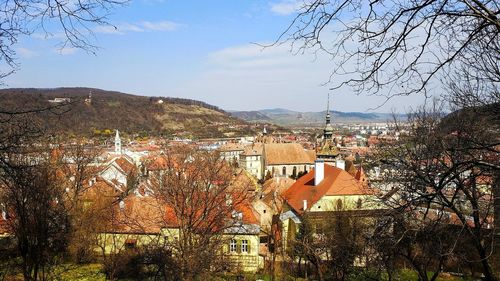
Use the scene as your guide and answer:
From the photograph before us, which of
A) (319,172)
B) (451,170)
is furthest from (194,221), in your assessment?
(319,172)

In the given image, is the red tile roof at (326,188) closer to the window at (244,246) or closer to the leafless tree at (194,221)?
the window at (244,246)

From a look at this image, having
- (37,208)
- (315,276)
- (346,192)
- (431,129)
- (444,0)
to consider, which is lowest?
(315,276)

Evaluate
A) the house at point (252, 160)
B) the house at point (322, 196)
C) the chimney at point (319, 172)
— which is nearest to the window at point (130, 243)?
the house at point (322, 196)

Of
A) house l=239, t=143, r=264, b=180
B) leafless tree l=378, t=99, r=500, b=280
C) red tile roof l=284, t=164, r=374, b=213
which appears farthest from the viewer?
house l=239, t=143, r=264, b=180

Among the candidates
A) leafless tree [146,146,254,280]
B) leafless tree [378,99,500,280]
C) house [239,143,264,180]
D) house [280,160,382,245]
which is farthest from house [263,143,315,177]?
leafless tree [378,99,500,280]

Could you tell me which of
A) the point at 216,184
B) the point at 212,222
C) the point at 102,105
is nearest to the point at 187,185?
the point at 212,222

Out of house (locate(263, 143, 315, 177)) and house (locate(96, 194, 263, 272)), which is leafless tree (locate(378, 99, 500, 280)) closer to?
house (locate(96, 194, 263, 272))

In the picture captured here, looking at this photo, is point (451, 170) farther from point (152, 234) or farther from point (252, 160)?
point (252, 160)

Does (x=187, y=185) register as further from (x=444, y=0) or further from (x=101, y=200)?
(x=444, y=0)
